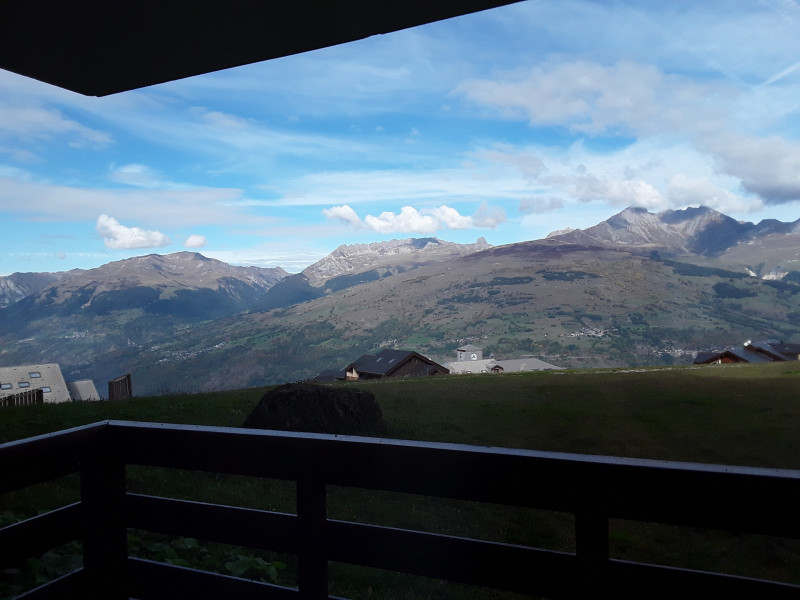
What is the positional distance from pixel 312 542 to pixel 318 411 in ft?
26.6

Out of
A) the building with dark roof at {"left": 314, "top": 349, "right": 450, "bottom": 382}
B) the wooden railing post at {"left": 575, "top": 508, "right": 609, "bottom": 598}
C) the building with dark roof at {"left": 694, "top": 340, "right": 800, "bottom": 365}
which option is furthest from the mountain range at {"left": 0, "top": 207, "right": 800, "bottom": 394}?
the wooden railing post at {"left": 575, "top": 508, "right": 609, "bottom": 598}

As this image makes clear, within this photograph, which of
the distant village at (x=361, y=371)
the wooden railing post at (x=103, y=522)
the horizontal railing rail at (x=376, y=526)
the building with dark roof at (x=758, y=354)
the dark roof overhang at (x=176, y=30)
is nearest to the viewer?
the horizontal railing rail at (x=376, y=526)

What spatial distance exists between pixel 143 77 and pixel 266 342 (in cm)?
13062

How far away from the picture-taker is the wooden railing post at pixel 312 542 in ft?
5.99

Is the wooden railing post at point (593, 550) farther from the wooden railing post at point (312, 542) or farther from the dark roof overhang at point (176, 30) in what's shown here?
the dark roof overhang at point (176, 30)

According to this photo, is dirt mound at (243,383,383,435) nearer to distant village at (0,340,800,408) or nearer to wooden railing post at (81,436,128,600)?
wooden railing post at (81,436,128,600)

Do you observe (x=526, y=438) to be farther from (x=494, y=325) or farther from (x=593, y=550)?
(x=494, y=325)

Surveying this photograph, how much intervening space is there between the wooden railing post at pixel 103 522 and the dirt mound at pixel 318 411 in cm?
723

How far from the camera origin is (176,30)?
2545 mm

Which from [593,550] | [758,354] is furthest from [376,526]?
[758,354]

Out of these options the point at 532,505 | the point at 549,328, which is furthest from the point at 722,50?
the point at 549,328

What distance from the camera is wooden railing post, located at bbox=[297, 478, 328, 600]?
183cm

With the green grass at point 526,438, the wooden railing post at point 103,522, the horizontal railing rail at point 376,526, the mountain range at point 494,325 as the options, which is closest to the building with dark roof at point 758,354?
the green grass at point 526,438

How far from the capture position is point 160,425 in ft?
7.00
